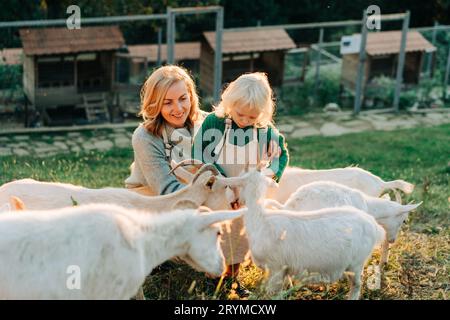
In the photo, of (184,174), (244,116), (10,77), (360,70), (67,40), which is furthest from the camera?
(360,70)

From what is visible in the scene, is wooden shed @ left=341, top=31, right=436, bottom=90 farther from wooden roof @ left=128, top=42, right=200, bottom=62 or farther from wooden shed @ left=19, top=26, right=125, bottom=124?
wooden shed @ left=19, top=26, right=125, bottom=124

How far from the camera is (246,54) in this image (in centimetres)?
1360

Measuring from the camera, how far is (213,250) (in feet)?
13.9

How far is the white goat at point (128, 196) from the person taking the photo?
5.08 m

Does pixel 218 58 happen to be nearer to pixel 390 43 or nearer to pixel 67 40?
pixel 67 40

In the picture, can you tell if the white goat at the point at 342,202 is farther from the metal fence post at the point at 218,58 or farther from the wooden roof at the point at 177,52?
the wooden roof at the point at 177,52

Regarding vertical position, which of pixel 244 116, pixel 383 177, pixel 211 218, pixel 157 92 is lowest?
pixel 383 177

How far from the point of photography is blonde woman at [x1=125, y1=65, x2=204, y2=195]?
17.9ft

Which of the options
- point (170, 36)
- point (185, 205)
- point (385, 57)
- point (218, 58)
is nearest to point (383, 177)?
point (218, 58)

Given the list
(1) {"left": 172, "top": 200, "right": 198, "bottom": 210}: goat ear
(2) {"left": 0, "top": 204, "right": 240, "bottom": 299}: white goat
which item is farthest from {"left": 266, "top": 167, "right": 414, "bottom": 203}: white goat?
(2) {"left": 0, "top": 204, "right": 240, "bottom": 299}: white goat

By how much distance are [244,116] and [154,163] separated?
82 centimetres

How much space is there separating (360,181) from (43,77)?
7785 millimetres

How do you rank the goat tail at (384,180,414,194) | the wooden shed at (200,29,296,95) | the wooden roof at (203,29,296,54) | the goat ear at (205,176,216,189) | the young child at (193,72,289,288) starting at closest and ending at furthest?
the goat ear at (205,176,216,189)
the young child at (193,72,289,288)
the goat tail at (384,180,414,194)
the wooden roof at (203,29,296,54)
the wooden shed at (200,29,296,95)
